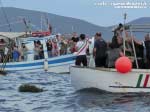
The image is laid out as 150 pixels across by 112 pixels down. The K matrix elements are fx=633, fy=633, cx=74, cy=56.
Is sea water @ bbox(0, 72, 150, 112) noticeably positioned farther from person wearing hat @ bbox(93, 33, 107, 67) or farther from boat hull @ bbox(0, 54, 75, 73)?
boat hull @ bbox(0, 54, 75, 73)

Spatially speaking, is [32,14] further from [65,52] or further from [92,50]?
[92,50]

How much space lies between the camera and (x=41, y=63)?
133 ft

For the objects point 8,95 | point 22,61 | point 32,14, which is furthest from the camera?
point 32,14

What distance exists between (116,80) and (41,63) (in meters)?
20.3

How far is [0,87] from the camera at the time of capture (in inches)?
1025

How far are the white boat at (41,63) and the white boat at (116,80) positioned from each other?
18.7m

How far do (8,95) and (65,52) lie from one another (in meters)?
18.6

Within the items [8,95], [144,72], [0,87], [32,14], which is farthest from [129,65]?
[32,14]

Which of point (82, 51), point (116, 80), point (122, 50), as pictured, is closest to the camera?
point (116, 80)

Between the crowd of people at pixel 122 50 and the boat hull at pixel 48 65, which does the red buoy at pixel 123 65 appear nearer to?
the crowd of people at pixel 122 50

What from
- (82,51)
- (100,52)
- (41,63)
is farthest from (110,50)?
(41,63)

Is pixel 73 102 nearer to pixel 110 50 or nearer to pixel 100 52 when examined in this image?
pixel 110 50

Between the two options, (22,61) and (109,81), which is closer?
(109,81)

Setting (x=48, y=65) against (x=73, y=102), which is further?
(x=48, y=65)
